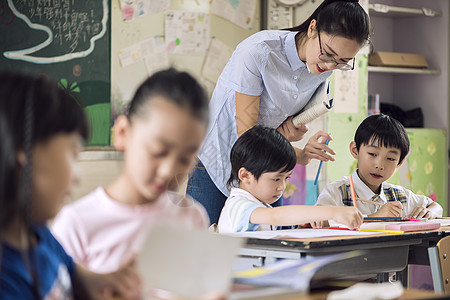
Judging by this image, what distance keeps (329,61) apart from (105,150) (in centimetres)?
197

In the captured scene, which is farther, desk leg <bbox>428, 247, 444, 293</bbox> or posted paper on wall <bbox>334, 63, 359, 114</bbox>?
posted paper on wall <bbox>334, 63, 359, 114</bbox>

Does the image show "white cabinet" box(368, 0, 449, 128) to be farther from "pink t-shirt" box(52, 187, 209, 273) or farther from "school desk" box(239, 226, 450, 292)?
"pink t-shirt" box(52, 187, 209, 273)

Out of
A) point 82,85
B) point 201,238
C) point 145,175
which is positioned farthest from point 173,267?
point 82,85

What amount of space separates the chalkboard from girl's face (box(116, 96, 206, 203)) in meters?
2.66

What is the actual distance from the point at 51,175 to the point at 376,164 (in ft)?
7.06

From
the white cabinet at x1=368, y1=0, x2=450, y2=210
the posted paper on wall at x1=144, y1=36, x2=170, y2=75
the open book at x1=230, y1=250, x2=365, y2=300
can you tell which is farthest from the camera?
the white cabinet at x1=368, y1=0, x2=450, y2=210

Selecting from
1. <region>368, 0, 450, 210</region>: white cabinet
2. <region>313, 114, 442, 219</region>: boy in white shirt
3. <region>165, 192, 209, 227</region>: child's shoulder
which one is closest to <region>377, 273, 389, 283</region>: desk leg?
<region>313, 114, 442, 219</region>: boy in white shirt

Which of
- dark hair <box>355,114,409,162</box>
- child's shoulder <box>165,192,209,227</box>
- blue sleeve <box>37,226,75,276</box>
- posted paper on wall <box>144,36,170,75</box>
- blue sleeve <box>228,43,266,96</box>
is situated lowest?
blue sleeve <box>37,226,75,276</box>

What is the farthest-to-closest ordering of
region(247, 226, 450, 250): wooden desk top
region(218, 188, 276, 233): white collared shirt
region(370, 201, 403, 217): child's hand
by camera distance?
region(370, 201, 403, 217): child's hand → region(218, 188, 276, 233): white collared shirt → region(247, 226, 450, 250): wooden desk top

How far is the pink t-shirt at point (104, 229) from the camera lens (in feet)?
3.61

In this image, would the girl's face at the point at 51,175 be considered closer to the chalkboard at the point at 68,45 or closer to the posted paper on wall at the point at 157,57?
the chalkboard at the point at 68,45

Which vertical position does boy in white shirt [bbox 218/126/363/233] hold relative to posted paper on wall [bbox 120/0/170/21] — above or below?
below

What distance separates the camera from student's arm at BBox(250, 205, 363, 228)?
2004mm

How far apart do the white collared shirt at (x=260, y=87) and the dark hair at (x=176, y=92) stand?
3.88 ft
